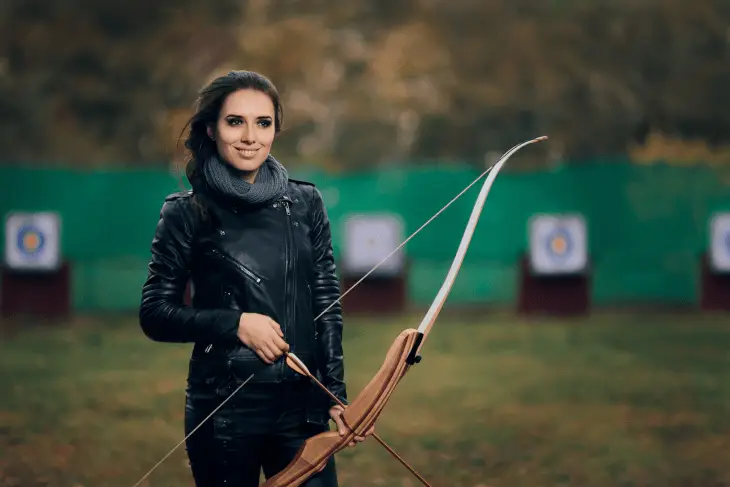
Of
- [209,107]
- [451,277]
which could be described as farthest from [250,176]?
[451,277]

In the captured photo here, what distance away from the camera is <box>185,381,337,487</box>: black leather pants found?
10.7 ft

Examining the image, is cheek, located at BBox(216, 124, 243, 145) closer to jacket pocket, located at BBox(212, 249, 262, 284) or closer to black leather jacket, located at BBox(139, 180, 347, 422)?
black leather jacket, located at BBox(139, 180, 347, 422)

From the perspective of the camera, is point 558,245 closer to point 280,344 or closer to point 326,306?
point 326,306

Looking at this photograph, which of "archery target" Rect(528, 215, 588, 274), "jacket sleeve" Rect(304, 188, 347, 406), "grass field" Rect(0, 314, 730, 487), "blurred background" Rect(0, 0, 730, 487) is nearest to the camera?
"jacket sleeve" Rect(304, 188, 347, 406)

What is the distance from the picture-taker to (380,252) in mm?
16578

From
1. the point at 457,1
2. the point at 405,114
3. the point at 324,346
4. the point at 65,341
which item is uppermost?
the point at 457,1

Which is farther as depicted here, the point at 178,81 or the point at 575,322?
the point at 178,81

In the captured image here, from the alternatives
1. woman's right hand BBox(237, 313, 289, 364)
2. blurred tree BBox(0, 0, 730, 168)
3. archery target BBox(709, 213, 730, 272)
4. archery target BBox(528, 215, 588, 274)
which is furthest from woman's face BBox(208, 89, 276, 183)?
blurred tree BBox(0, 0, 730, 168)

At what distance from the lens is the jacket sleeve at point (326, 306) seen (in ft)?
11.0

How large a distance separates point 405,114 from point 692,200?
14.5 metres

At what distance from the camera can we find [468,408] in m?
8.62

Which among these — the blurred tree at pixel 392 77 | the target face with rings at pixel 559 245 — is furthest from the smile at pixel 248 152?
the blurred tree at pixel 392 77

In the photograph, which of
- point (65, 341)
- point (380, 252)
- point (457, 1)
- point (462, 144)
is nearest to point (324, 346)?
point (65, 341)

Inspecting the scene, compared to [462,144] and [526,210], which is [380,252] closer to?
[526,210]
